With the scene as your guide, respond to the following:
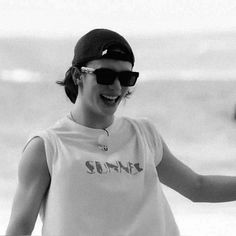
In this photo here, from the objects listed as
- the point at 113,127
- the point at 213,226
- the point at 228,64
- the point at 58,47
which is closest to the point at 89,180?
the point at 113,127

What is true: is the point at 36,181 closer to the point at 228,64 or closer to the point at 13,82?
the point at 13,82

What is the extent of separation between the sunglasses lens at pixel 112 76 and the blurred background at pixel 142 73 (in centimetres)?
94

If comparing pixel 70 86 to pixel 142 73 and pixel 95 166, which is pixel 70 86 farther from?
pixel 142 73

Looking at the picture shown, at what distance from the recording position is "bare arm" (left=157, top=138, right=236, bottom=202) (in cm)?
144

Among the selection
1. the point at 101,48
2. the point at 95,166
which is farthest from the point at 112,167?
the point at 101,48

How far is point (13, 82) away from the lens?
230 centimetres

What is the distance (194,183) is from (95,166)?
30 centimetres

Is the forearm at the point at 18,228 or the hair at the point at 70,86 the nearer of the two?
the forearm at the point at 18,228

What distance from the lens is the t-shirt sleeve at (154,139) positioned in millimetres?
1380

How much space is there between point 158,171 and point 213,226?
747 millimetres

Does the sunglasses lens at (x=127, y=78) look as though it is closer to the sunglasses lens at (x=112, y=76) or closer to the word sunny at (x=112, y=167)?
the sunglasses lens at (x=112, y=76)

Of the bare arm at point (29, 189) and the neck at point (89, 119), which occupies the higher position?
the neck at point (89, 119)

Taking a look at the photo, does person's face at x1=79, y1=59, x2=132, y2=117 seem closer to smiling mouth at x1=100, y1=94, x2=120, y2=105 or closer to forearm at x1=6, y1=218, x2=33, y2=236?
smiling mouth at x1=100, y1=94, x2=120, y2=105

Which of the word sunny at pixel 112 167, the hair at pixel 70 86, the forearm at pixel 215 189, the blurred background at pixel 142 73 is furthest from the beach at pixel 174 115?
the word sunny at pixel 112 167
